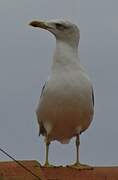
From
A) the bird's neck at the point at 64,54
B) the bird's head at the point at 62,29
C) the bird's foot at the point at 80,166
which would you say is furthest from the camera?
the bird's head at the point at 62,29

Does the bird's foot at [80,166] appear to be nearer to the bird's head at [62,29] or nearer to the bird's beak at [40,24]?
the bird's head at [62,29]

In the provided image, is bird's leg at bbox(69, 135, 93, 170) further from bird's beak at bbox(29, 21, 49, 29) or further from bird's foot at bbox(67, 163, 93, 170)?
bird's beak at bbox(29, 21, 49, 29)

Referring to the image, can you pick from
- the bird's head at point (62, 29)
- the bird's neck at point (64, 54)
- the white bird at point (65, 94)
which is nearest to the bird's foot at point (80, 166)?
the white bird at point (65, 94)

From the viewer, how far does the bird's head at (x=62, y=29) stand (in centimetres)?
707

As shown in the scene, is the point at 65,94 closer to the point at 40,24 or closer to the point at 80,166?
the point at 80,166

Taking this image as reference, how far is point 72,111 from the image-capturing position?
6730 millimetres

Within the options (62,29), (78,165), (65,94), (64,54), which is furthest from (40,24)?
(78,165)

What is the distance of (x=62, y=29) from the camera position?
279 inches

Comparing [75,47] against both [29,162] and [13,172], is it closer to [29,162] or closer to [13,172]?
[29,162]

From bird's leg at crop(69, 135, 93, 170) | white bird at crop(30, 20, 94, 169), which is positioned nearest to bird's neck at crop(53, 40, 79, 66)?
white bird at crop(30, 20, 94, 169)

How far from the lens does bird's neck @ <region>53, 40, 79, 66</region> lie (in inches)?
273

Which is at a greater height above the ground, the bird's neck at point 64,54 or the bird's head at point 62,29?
the bird's head at point 62,29

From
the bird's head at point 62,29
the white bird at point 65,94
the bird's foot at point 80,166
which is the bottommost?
the bird's foot at point 80,166

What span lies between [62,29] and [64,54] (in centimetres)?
33
